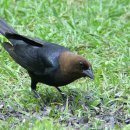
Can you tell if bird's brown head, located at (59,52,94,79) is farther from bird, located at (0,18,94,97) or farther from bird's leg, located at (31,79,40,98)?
bird's leg, located at (31,79,40,98)

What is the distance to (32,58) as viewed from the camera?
6898 millimetres

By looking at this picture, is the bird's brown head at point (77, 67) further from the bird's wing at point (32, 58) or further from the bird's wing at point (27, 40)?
the bird's wing at point (27, 40)

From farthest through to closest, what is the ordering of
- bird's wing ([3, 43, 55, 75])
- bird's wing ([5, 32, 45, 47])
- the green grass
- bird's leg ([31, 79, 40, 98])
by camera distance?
bird's leg ([31, 79, 40, 98])
bird's wing ([5, 32, 45, 47])
bird's wing ([3, 43, 55, 75])
the green grass

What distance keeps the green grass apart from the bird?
272 millimetres

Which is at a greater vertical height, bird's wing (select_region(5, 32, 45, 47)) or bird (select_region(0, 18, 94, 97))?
bird's wing (select_region(5, 32, 45, 47))

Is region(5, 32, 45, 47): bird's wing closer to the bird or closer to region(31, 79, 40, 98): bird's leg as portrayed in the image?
the bird

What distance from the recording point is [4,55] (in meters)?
8.15

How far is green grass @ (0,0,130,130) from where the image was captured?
6457mm

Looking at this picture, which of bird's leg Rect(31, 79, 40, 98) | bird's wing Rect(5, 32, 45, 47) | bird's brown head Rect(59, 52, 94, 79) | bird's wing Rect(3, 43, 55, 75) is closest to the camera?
bird's brown head Rect(59, 52, 94, 79)

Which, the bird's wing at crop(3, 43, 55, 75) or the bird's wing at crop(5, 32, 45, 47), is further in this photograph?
the bird's wing at crop(5, 32, 45, 47)

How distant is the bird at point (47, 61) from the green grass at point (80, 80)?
27 cm

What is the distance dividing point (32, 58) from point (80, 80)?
868mm

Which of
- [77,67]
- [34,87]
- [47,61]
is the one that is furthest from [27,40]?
[77,67]

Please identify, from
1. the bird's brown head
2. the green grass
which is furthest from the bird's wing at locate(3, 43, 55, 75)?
the green grass
